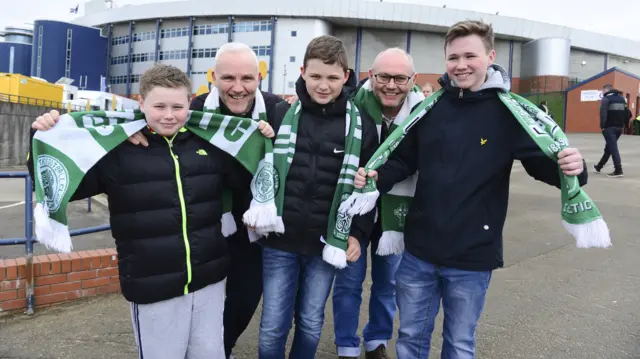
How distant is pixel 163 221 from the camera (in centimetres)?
217

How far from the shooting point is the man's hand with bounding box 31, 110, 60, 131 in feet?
7.04

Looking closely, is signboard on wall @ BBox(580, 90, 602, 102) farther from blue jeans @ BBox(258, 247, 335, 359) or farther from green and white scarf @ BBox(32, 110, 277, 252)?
green and white scarf @ BBox(32, 110, 277, 252)

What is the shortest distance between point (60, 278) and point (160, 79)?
2.40m

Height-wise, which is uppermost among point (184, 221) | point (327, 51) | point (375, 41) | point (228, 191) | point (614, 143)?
point (375, 41)

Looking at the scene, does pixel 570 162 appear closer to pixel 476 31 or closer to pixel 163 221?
pixel 476 31

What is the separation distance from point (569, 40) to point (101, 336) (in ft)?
165

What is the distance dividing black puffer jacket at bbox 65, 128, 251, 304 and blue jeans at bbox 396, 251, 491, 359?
3.36ft

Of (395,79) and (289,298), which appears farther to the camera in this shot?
(395,79)

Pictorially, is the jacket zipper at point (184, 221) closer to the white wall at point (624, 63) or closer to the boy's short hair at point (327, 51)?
the boy's short hair at point (327, 51)

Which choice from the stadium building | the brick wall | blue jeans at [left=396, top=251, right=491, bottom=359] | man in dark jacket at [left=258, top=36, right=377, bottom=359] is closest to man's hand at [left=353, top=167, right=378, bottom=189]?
man in dark jacket at [left=258, top=36, right=377, bottom=359]

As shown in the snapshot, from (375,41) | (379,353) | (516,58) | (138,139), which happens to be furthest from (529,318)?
(516,58)

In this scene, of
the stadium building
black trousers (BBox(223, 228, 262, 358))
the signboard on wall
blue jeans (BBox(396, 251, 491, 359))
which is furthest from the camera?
the stadium building

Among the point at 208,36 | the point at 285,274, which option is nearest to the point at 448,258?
the point at 285,274

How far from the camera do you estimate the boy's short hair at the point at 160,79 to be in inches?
84.5
